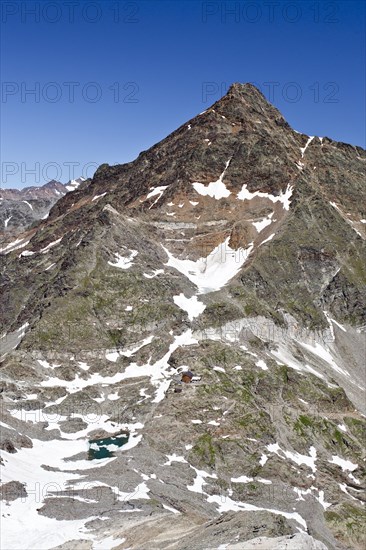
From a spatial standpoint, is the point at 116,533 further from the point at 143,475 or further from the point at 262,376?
the point at 262,376

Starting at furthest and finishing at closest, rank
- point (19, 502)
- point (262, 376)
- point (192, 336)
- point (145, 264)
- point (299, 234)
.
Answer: point (299, 234)
point (145, 264)
point (192, 336)
point (262, 376)
point (19, 502)

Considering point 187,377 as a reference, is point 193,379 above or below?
below

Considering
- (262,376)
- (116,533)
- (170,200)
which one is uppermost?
(170,200)

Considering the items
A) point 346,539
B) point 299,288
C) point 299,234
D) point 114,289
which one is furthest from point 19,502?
point 299,234

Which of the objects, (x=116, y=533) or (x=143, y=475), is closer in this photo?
(x=116, y=533)

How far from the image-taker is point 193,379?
112 metres

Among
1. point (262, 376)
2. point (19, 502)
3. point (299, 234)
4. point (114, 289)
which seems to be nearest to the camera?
point (19, 502)

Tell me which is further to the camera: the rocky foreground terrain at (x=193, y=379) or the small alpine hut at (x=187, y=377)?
the small alpine hut at (x=187, y=377)

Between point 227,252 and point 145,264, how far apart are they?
36689 millimetres

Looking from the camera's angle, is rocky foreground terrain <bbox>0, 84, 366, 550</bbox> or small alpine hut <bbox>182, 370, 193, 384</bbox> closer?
rocky foreground terrain <bbox>0, 84, 366, 550</bbox>

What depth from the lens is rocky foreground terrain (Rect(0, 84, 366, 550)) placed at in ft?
218

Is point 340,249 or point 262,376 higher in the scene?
point 340,249

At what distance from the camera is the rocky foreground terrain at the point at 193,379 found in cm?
6631

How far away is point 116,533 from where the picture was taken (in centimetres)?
5616
